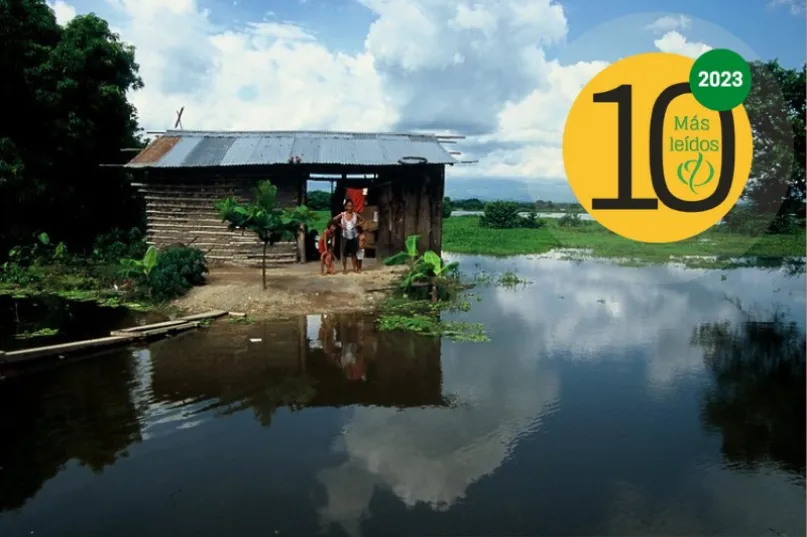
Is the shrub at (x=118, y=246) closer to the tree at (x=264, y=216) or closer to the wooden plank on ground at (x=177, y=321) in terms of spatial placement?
the tree at (x=264, y=216)

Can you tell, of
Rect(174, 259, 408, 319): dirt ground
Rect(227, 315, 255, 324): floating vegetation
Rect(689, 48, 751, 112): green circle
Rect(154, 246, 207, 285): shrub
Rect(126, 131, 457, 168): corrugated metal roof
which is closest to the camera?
Rect(689, 48, 751, 112): green circle

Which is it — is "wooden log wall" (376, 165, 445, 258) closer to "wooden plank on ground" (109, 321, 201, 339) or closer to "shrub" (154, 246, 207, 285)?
"shrub" (154, 246, 207, 285)

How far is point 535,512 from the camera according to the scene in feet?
13.9

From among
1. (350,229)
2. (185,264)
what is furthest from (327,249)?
(185,264)

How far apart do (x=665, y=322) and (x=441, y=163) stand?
7078mm

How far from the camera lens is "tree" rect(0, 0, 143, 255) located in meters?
15.3

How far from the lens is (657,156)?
6246 millimetres

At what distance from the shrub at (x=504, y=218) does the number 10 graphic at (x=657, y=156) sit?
26.6m

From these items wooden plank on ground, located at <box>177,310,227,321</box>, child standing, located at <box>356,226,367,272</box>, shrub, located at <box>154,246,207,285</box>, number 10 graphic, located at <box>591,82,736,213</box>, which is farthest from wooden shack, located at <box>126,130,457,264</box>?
number 10 graphic, located at <box>591,82,736,213</box>

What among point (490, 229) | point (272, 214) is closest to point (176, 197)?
point (272, 214)

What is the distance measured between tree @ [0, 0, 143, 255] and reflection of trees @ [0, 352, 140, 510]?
10410 millimetres

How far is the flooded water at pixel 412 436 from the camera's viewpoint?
4.23 m

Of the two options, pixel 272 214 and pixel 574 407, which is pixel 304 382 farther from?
pixel 272 214

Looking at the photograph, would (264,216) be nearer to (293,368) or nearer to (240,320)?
(240,320)
